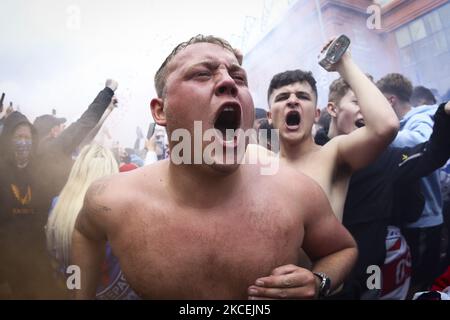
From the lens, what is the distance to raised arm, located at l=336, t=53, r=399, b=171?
118 cm

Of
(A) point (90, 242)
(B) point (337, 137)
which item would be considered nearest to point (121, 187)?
(A) point (90, 242)

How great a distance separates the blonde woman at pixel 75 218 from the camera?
1339 mm

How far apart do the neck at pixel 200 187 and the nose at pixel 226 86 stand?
0.81 feet

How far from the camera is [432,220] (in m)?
1.38

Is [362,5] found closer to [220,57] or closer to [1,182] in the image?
[220,57]

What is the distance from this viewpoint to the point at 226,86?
3.21ft

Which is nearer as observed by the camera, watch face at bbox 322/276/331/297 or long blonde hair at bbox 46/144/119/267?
watch face at bbox 322/276/331/297

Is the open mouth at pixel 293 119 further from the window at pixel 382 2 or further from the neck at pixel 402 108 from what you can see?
the window at pixel 382 2

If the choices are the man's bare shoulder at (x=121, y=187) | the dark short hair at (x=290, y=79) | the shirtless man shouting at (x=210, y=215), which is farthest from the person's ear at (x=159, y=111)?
the dark short hair at (x=290, y=79)

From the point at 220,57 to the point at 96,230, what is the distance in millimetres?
706

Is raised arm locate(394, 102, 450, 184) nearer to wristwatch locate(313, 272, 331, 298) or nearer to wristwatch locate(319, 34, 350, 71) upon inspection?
wristwatch locate(319, 34, 350, 71)

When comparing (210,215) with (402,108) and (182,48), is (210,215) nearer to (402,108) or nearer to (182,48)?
(182,48)

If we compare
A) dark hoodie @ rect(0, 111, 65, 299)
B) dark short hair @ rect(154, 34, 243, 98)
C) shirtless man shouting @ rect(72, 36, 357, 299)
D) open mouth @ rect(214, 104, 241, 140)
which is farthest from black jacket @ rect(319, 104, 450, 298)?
dark hoodie @ rect(0, 111, 65, 299)

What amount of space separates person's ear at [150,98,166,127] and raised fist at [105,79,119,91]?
1.32 feet
